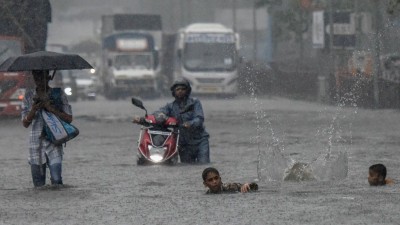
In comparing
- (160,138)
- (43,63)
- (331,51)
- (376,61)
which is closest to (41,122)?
(43,63)

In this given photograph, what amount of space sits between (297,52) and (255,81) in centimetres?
1521

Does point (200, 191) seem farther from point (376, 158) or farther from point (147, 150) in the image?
point (376, 158)

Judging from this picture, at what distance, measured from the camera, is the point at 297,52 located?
7800cm

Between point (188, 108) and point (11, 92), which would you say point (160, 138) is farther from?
point (11, 92)

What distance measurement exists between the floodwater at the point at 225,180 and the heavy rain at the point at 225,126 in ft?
0.08

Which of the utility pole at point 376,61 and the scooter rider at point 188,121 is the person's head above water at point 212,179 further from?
the utility pole at point 376,61

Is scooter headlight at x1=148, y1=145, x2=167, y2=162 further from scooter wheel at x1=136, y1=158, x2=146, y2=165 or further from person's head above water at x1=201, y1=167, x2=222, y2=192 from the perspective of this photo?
person's head above water at x1=201, y1=167, x2=222, y2=192

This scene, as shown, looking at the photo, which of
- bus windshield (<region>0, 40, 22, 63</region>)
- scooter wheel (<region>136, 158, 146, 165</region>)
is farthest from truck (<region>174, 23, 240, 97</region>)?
scooter wheel (<region>136, 158, 146, 165</region>)

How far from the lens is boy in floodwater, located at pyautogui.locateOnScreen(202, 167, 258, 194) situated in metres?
13.1

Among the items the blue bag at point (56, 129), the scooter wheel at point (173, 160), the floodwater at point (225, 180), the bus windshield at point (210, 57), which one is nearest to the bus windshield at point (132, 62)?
the bus windshield at point (210, 57)

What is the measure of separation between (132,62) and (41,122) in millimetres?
45722

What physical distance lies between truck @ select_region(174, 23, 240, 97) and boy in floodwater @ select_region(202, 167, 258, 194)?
42.7 m

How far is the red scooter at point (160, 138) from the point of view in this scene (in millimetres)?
17531

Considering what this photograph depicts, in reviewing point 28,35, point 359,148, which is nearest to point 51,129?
point 359,148
